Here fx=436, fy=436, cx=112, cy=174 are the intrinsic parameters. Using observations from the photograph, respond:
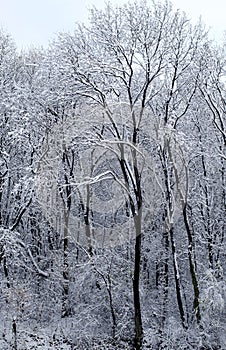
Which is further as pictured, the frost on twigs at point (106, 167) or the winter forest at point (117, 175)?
the frost on twigs at point (106, 167)

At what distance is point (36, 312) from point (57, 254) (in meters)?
2.83

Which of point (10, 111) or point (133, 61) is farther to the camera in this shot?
point (10, 111)

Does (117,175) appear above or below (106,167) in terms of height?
below

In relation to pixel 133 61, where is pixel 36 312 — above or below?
below

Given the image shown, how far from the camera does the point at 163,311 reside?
16.9m

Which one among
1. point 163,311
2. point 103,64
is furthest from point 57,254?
point 103,64

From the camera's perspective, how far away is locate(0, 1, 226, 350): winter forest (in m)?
15.1

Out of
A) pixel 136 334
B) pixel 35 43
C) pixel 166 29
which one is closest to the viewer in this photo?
pixel 136 334

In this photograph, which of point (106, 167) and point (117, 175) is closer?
point (117, 175)

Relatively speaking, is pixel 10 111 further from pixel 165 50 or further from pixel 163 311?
pixel 163 311

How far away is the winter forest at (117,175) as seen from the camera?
15.1m

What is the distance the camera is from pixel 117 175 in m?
17.6

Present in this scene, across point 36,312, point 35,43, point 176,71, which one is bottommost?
point 36,312

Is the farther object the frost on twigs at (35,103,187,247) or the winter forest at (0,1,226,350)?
the frost on twigs at (35,103,187,247)
